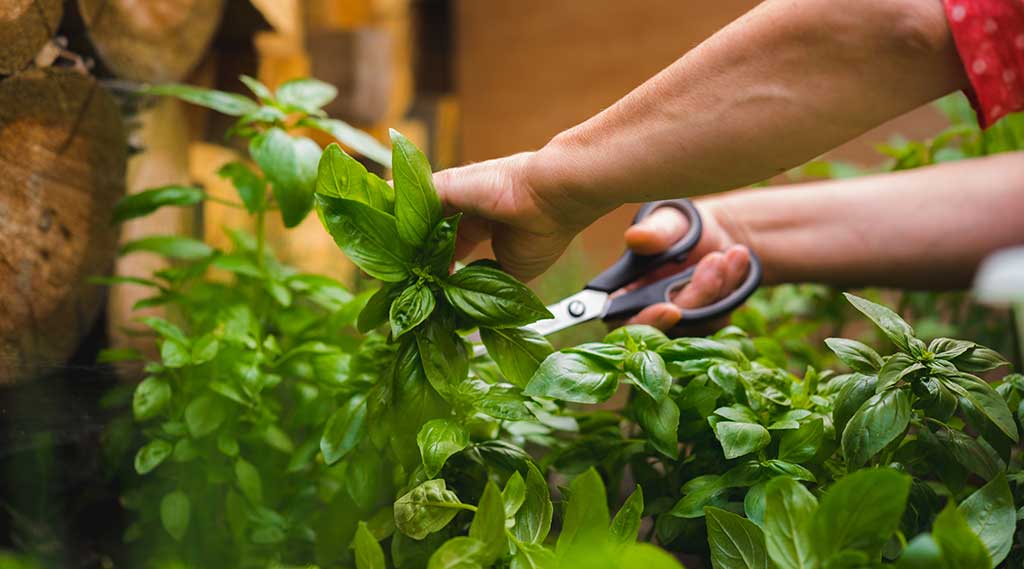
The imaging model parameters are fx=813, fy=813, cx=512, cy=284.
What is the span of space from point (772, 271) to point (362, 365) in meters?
0.64

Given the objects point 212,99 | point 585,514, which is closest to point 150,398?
point 212,99

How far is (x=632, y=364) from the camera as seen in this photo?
55cm

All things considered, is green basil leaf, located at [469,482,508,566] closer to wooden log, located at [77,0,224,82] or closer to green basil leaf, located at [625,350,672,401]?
green basil leaf, located at [625,350,672,401]

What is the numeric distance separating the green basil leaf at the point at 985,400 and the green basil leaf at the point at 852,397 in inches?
1.8

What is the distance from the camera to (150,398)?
2.17ft

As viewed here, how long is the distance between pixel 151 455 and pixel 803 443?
49 centimetres

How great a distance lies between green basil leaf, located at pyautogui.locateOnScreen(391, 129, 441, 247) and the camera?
20.7 inches

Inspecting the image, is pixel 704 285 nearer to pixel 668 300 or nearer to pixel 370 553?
pixel 668 300

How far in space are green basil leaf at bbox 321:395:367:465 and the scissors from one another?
14cm

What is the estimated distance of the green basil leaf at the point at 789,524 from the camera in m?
0.41

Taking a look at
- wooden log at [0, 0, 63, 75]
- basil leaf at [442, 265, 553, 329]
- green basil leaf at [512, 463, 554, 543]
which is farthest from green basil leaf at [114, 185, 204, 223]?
green basil leaf at [512, 463, 554, 543]

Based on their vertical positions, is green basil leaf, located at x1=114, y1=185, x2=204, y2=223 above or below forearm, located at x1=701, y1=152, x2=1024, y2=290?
above

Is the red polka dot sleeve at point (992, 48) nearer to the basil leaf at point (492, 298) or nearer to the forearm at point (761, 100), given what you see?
the forearm at point (761, 100)

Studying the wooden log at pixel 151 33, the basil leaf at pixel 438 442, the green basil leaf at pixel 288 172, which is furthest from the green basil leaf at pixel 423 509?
the wooden log at pixel 151 33
